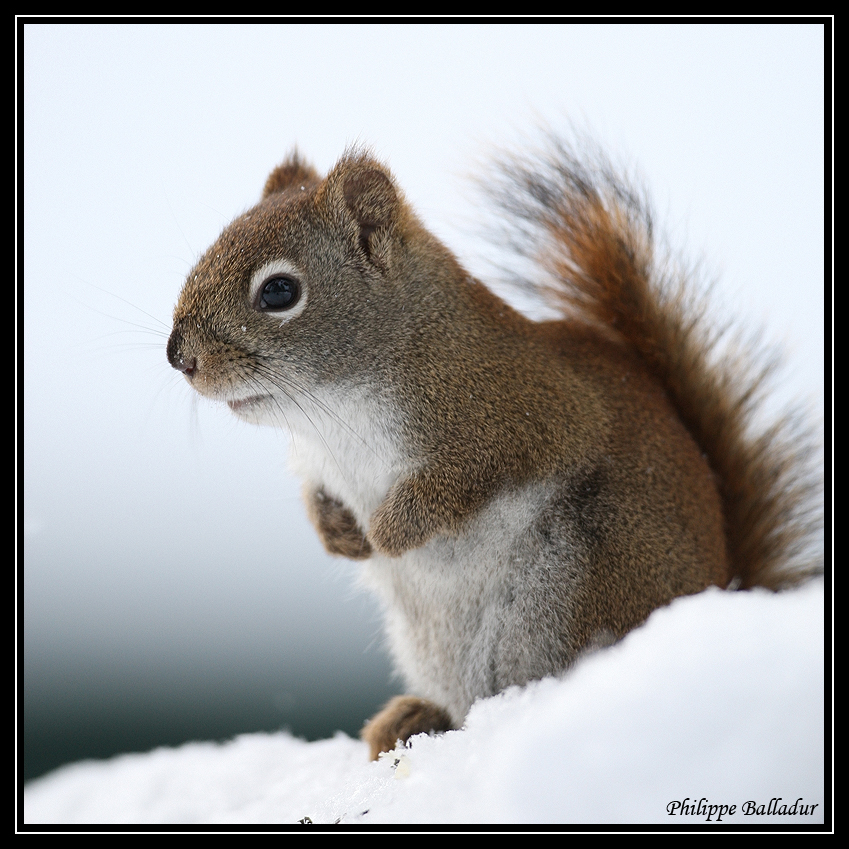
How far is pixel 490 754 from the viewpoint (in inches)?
36.6

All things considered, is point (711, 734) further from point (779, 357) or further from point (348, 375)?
point (779, 357)

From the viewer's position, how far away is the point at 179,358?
1209 mm

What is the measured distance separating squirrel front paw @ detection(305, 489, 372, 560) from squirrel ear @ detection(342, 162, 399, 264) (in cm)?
45

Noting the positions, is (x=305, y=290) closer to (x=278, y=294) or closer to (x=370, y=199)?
(x=278, y=294)

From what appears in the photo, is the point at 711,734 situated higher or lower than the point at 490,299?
lower

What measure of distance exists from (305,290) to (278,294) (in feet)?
0.14

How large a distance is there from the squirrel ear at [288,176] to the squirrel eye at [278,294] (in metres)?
0.39

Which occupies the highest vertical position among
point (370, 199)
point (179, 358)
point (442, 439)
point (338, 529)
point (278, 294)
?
point (370, 199)

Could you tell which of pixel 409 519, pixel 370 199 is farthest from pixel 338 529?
pixel 370 199

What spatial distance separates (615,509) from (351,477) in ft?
1.43

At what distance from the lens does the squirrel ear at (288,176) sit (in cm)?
157

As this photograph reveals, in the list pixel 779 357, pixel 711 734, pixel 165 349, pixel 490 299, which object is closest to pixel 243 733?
pixel 165 349
